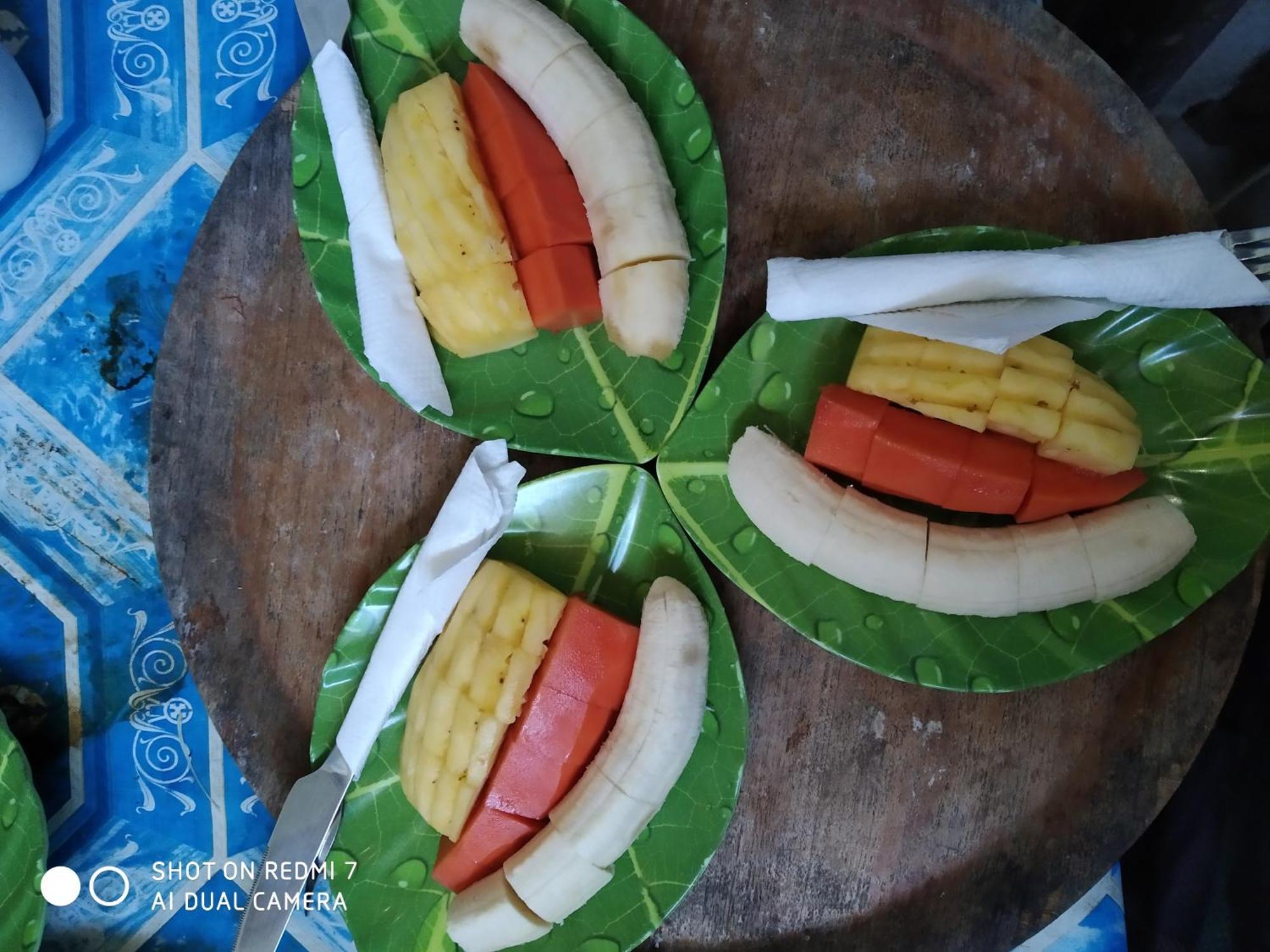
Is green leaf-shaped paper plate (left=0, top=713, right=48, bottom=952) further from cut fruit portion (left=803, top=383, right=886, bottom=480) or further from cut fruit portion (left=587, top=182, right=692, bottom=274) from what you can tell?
cut fruit portion (left=803, top=383, right=886, bottom=480)

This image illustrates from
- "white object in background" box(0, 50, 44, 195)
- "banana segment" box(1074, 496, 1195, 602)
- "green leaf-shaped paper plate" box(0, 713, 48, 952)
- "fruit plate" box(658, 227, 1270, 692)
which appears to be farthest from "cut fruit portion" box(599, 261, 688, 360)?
"green leaf-shaped paper plate" box(0, 713, 48, 952)

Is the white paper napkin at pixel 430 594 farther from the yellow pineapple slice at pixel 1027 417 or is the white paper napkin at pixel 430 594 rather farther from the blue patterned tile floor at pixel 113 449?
the yellow pineapple slice at pixel 1027 417

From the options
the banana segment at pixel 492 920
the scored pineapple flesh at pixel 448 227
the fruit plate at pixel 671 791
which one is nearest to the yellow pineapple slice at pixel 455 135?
Answer: the scored pineapple flesh at pixel 448 227

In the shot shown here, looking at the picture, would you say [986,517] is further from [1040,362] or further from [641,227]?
[641,227]

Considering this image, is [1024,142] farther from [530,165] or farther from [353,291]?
[353,291]

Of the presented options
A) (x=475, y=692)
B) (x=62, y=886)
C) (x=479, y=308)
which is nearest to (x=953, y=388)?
(x=479, y=308)

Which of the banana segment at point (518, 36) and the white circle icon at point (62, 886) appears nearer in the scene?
the banana segment at point (518, 36)
